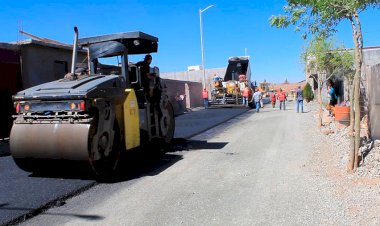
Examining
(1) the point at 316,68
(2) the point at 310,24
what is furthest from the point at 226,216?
(1) the point at 316,68

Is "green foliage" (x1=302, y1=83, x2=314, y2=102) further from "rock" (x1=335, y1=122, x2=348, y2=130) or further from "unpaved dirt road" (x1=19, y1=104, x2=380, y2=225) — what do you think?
"unpaved dirt road" (x1=19, y1=104, x2=380, y2=225)

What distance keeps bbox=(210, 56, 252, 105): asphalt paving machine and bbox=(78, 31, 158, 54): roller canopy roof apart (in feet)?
70.1

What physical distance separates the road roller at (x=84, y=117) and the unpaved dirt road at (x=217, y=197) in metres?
0.70

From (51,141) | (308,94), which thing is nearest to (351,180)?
(51,141)

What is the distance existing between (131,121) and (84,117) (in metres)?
1.39

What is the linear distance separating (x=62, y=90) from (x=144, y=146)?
9.71 feet

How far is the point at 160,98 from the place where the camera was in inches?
387

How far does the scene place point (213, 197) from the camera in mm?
6148

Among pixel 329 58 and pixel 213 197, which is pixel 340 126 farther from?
pixel 213 197

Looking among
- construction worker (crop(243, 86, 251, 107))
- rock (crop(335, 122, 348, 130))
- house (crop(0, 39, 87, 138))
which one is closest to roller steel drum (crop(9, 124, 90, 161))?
house (crop(0, 39, 87, 138))

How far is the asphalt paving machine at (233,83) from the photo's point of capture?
30.9 meters

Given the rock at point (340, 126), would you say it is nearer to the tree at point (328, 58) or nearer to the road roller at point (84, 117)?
the tree at point (328, 58)

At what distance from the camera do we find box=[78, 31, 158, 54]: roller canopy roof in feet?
28.8

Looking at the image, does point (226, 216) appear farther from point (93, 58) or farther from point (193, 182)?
point (93, 58)
